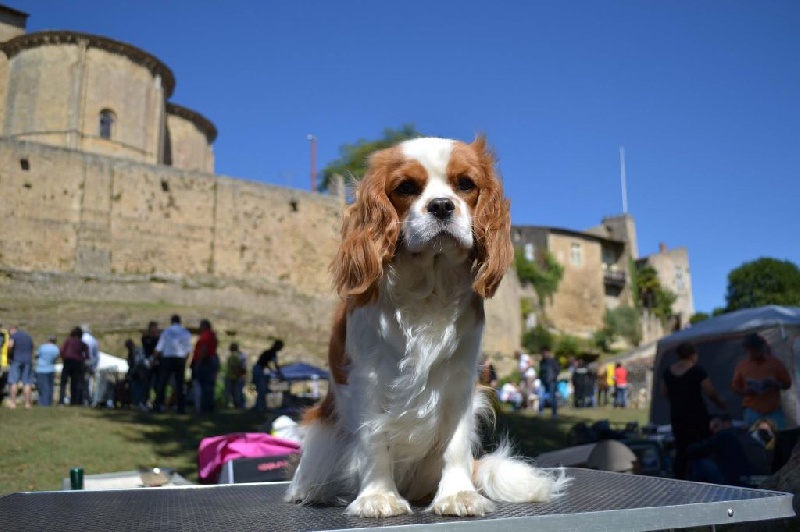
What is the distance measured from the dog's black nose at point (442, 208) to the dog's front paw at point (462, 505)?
1.10 meters

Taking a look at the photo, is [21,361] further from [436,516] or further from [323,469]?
[436,516]

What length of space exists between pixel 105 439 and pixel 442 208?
1015 centimetres

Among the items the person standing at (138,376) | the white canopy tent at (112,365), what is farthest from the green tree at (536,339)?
the person standing at (138,376)

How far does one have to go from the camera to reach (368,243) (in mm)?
2816

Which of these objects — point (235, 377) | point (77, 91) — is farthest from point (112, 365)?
point (77, 91)

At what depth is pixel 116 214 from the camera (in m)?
35.8

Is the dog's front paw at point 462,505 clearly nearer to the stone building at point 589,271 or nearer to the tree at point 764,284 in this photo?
the stone building at point 589,271

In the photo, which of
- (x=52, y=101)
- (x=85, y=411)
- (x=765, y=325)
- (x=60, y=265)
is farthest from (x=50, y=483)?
(x=52, y=101)

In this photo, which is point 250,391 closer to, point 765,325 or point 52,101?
point 765,325

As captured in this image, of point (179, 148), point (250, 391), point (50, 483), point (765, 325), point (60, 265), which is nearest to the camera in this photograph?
point (50, 483)

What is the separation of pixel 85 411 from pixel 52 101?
3181cm

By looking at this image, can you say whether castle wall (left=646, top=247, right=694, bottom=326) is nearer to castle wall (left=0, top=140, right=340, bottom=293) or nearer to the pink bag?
castle wall (left=0, top=140, right=340, bottom=293)

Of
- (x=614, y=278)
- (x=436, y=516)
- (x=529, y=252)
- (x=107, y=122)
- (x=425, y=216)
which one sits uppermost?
(x=107, y=122)

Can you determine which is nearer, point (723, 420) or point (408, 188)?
point (408, 188)
